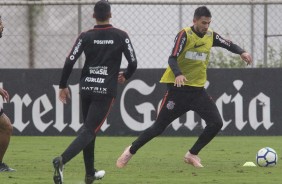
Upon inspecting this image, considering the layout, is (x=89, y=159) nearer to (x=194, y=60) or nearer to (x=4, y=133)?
(x=4, y=133)

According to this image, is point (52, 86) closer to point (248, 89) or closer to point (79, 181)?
point (248, 89)

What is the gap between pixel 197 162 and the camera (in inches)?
517

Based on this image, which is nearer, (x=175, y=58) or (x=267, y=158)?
(x=175, y=58)

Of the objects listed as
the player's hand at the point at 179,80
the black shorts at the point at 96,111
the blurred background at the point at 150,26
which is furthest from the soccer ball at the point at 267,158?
the blurred background at the point at 150,26

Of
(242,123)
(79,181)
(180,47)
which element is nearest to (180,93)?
(180,47)

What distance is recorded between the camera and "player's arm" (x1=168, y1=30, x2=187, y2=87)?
12155 millimetres

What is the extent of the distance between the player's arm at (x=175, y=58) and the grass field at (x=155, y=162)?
1.15 meters

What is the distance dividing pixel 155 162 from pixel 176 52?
1.82 m

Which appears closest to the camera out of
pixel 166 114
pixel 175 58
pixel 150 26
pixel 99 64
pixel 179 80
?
pixel 99 64

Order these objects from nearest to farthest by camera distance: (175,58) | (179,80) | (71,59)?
(71,59) < (179,80) < (175,58)

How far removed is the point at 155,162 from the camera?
13.8m

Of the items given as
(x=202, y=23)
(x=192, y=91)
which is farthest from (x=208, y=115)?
(x=202, y=23)

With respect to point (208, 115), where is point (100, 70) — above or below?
above

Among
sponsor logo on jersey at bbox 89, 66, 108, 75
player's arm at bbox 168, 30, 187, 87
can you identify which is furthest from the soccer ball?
sponsor logo on jersey at bbox 89, 66, 108, 75
